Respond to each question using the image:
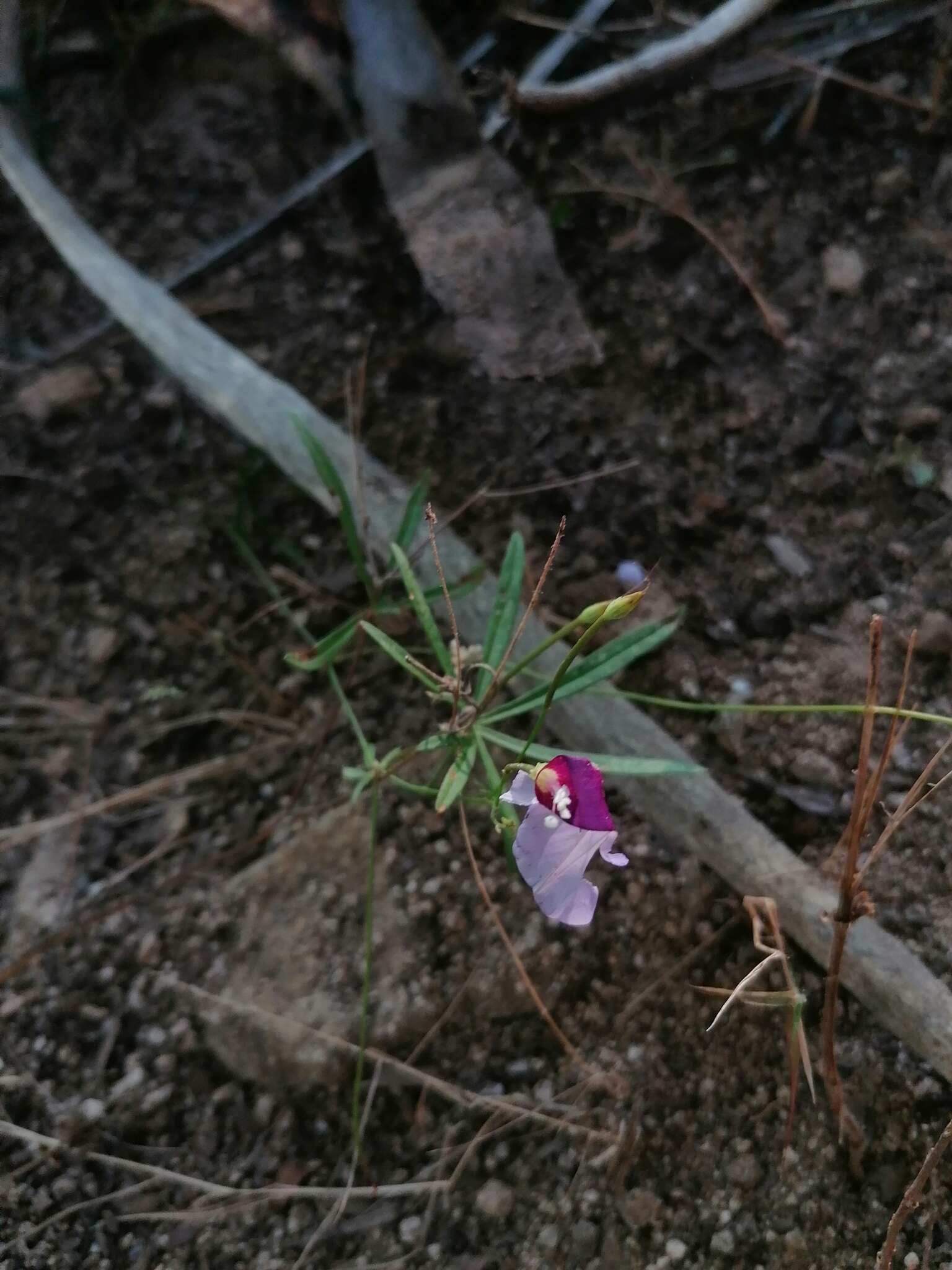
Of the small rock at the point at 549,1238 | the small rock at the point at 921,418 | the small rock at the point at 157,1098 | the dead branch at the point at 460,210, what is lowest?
the small rock at the point at 549,1238

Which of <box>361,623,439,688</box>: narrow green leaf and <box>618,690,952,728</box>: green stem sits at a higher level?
<box>361,623,439,688</box>: narrow green leaf

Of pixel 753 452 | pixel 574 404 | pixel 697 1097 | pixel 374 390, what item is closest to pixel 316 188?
pixel 374 390

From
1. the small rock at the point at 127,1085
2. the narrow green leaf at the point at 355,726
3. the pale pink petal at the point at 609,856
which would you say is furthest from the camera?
the small rock at the point at 127,1085

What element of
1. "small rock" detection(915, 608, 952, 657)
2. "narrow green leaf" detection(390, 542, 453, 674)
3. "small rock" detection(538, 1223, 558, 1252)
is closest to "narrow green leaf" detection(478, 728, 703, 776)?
"narrow green leaf" detection(390, 542, 453, 674)

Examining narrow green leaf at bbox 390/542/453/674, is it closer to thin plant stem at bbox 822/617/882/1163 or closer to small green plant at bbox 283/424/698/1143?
small green plant at bbox 283/424/698/1143

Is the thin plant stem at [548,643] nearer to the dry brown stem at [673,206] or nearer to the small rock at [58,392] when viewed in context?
the dry brown stem at [673,206]

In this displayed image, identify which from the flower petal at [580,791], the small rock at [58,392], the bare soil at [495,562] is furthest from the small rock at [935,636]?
the small rock at [58,392]

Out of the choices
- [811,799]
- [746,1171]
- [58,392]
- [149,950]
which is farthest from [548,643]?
[58,392]
